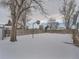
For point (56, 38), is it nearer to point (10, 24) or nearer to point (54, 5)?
point (54, 5)

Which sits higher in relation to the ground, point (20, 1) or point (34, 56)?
point (20, 1)

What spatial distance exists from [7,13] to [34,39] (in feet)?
1.50

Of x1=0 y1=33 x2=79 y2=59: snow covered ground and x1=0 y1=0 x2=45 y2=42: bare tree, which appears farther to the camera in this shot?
x1=0 y1=0 x2=45 y2=42: bare tree

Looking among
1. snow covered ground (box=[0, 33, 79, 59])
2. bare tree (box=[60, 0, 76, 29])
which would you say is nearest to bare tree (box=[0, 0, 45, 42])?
snow covered ground (box=[0, 33, 79, 59])

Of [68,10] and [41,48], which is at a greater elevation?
[68,10]

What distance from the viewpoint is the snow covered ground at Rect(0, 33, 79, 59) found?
2.19 metres

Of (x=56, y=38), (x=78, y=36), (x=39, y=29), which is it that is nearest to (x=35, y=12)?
(x=39, y=29)

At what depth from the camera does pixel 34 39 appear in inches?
91.7

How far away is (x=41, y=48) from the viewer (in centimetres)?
227

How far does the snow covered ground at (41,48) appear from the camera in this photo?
2.19 meters

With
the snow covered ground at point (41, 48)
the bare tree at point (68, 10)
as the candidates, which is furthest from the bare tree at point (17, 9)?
the bare tree at point (68, 10)

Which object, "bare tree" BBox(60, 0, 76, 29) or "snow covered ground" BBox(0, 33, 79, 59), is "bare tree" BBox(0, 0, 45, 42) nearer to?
"snow covered ground" BBox(0, 33, 79, 59)

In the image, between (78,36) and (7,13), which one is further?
(7,13)

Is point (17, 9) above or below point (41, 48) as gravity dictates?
above
